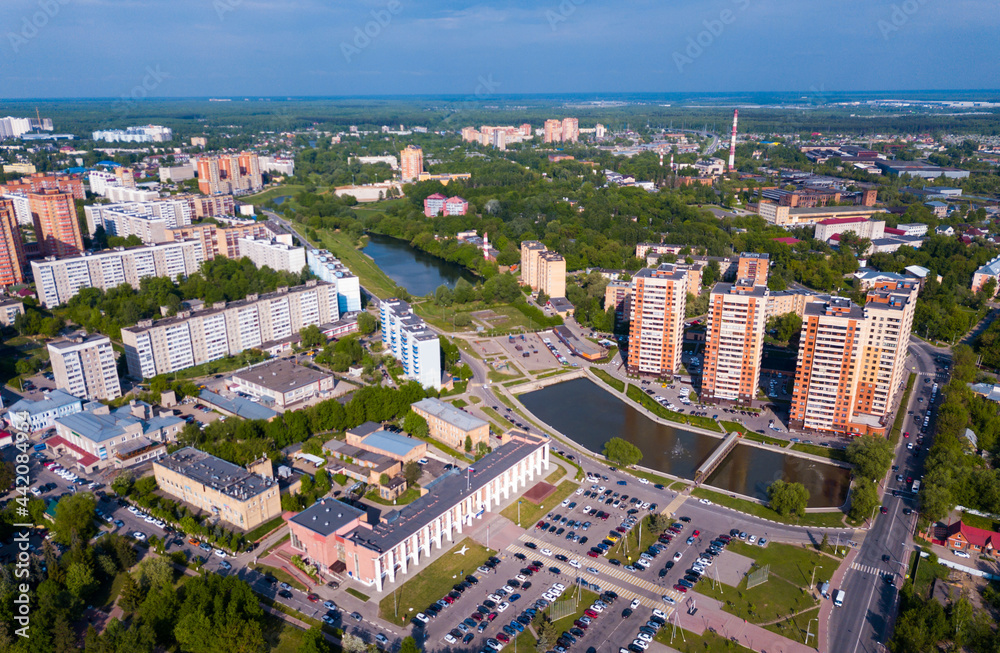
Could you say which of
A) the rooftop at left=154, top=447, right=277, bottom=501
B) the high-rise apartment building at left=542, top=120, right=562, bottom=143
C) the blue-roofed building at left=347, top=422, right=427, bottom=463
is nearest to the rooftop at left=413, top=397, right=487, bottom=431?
the blue-roofed building at left=347, top=422, right=427, bottom=463

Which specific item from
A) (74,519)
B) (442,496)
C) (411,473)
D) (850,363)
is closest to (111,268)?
(74,519)

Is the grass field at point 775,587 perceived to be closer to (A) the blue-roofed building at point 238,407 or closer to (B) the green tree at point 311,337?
(A) the blue-roofed building at point 238,407

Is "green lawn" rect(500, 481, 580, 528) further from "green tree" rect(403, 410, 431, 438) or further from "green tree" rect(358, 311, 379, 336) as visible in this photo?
"green tree" rect(358, 311, 379, 336)

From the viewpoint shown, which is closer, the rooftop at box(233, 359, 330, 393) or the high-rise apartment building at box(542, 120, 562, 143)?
the rooftop at box(233, 359, 330, 393)

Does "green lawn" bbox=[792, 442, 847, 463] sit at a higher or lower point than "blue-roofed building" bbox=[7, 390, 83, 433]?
lower

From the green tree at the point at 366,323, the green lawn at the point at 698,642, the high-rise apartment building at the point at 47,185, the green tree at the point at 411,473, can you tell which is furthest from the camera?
the high-rise apartment building at the point at 47,185

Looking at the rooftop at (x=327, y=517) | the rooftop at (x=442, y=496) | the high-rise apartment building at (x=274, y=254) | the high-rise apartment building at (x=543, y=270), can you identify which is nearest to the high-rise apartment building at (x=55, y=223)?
the high-rise apartment building at (x=274, y=254)
